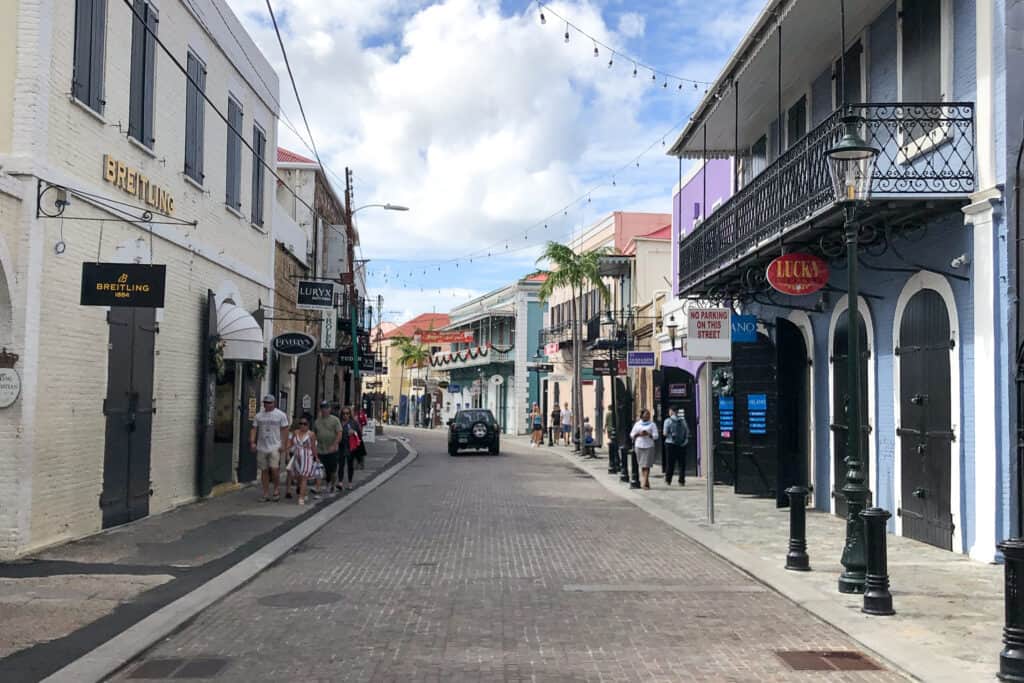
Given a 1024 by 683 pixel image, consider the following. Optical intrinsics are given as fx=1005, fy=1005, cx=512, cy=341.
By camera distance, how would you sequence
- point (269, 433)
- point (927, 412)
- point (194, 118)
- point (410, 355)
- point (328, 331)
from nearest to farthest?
point (927, 412)
point (194, 118)
point (269, 433)
point (328, 331)
point (410, 355)

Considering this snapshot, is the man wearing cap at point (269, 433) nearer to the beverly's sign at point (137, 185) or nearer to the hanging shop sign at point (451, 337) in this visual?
the beverly's sign at point (137, 185)

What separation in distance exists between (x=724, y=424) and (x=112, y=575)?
13.7 m

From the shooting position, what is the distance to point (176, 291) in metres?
15.5

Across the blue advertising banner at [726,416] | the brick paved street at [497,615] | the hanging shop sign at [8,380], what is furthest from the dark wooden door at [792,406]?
the hanging shop sign at [8,380]

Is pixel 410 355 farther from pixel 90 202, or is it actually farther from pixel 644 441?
pixel 90 202

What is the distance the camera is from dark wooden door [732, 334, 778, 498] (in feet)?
58.6

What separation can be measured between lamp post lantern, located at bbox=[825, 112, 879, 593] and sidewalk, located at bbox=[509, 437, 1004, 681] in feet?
1.05

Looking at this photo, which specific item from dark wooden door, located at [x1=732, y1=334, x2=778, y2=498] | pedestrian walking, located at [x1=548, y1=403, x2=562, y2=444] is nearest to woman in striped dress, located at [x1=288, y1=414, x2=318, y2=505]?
dark wooden door, located at [x1=732, y1=334, x2=778, y2=498]

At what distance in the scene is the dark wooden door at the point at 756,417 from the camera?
1786 cm

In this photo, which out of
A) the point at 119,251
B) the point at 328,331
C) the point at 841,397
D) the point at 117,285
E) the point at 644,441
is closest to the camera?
the point at 117,285

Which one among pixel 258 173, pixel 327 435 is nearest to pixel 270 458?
pixel 327 435

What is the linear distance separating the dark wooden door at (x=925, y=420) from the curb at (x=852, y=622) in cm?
231

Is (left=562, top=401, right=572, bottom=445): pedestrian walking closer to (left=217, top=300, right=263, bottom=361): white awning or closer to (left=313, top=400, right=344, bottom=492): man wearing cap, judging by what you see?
(left=313, top=400, right=344, bottom=492): man wearing cap

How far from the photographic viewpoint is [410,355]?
8750 cm
